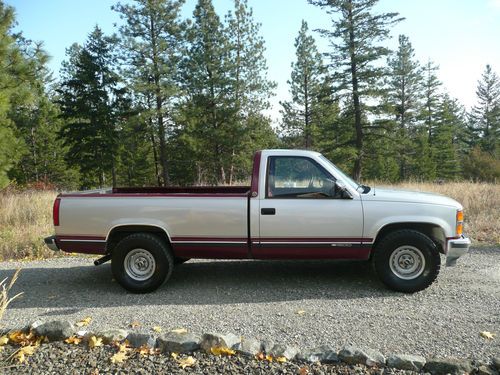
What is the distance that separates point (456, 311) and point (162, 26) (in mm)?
28933

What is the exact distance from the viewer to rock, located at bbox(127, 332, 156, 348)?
387 centimetres

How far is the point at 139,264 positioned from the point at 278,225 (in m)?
2.07

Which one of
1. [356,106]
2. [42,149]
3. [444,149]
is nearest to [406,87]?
[444,149]

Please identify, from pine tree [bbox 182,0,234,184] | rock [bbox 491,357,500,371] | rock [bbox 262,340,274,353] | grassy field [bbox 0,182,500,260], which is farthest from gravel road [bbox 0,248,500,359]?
pine tree [bbox 182,0,234,184]

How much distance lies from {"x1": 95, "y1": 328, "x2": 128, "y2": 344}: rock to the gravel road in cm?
37

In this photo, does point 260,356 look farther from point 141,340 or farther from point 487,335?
point 487,335

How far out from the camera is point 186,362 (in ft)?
11.7

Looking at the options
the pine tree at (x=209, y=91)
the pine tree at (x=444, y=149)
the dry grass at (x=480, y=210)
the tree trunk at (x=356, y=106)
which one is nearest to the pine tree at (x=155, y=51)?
the pine tree at (x=209, y=91)

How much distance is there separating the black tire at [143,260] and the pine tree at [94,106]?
28278 mm

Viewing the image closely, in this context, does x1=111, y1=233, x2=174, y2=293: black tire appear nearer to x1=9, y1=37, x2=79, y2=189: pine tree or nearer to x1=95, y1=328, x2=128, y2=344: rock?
x1=95, y1=328, x2=128, y2=344: rock

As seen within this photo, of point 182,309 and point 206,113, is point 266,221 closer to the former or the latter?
point 182,309

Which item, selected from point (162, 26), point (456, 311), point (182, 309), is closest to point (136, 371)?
point (182, 309)

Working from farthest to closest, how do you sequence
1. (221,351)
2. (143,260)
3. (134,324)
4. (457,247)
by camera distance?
(143,260)
(457,247)
(134,324)
(221,351)

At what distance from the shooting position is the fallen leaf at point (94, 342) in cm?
388
